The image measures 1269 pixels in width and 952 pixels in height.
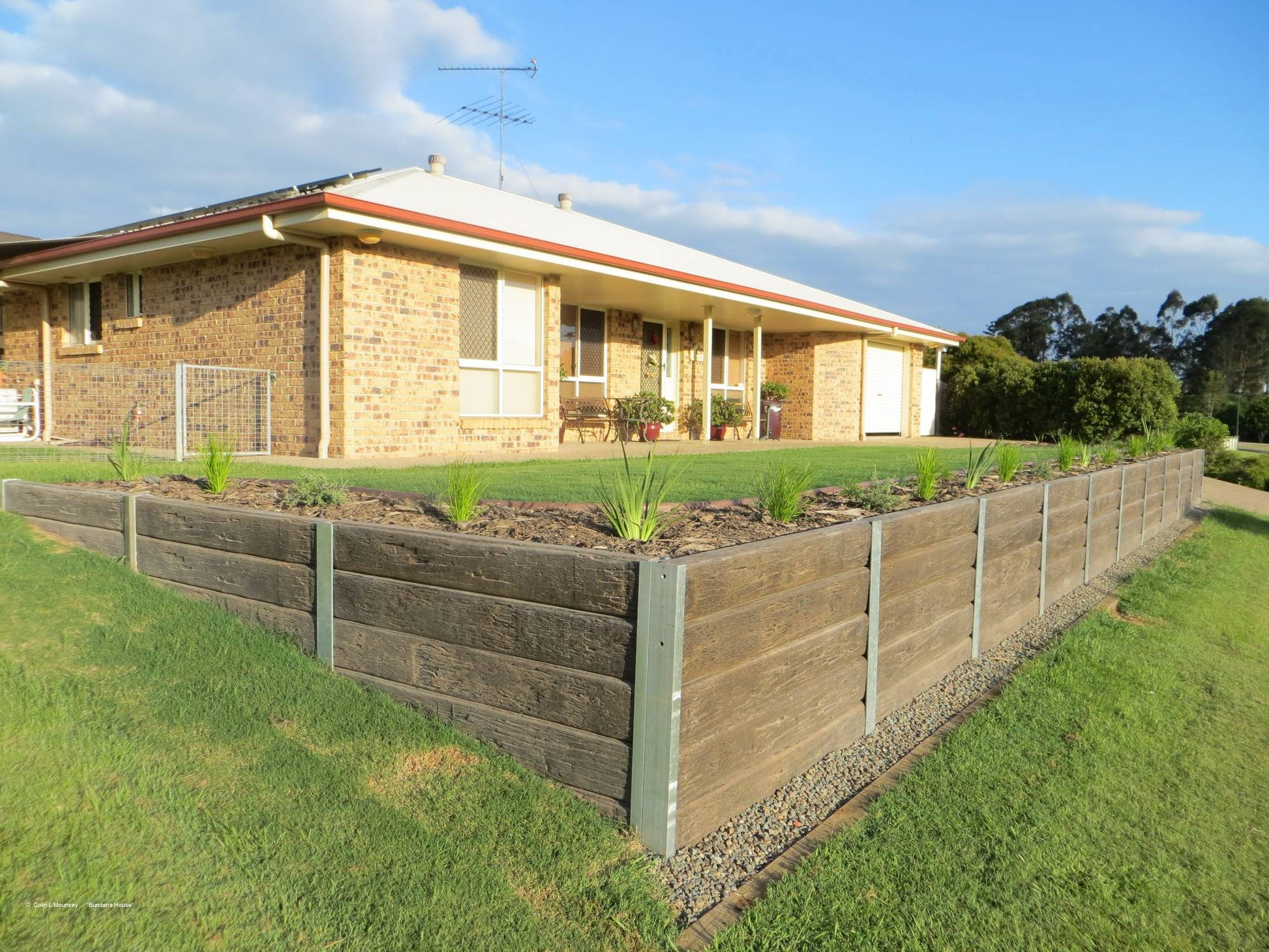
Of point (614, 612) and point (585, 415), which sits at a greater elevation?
point (585, 415)

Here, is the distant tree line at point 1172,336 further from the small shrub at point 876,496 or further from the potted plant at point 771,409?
the small shrub at point 876,496

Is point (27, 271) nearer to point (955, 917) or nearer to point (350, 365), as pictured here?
point (350, 365)

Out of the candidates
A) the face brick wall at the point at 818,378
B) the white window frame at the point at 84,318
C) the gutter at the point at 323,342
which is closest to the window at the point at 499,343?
the gutter at the point at 323,342

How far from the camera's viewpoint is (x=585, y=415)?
15000 mm

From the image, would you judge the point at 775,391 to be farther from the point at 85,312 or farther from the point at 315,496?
the point at 315,496

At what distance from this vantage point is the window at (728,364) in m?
18.8

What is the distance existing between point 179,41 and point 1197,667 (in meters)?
18.3

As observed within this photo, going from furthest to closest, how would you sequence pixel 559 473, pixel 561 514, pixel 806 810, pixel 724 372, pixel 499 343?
pixel 724 372
pixel 499 343
pixel 559 473
pixel 561 514
pixel 806 810

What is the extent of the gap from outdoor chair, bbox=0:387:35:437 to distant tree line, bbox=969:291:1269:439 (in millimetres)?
36545

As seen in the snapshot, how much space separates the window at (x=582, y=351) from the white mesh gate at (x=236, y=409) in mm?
5418

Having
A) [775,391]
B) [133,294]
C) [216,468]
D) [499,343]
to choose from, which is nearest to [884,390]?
[775,391]

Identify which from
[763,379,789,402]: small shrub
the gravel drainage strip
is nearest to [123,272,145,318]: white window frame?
the gravel drainage strip

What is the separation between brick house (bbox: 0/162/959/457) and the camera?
32.3 feet

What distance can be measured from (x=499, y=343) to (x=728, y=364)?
27.9 feet
